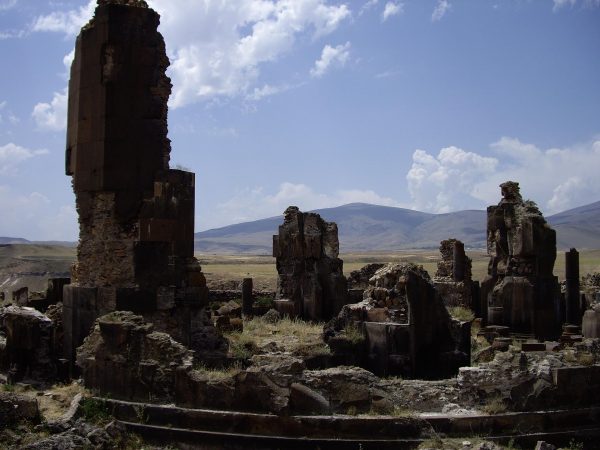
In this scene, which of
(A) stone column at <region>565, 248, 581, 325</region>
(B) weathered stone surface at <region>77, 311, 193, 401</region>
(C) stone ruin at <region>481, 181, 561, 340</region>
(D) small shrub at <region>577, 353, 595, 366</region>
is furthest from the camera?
(A) stone column at <region>565, 248, 581, 325</region>

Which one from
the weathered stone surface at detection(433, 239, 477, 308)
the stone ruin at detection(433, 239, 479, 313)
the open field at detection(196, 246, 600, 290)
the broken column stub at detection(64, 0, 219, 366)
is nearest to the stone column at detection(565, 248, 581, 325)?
the stone ruin at detection(433, 239, 479, 313)

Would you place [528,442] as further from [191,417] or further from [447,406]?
[191,417]

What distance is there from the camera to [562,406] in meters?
8.11

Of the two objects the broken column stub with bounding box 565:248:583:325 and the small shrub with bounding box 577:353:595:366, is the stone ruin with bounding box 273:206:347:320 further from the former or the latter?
the small shrub with bounding box 577:353:595:366

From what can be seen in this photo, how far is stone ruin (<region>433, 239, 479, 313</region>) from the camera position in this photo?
2269 centimetres

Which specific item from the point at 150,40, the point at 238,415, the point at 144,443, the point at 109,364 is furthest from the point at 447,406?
the point at 150,40

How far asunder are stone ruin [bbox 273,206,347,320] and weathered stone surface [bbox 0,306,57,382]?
10.3 meters

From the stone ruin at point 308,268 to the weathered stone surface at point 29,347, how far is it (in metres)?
10.3

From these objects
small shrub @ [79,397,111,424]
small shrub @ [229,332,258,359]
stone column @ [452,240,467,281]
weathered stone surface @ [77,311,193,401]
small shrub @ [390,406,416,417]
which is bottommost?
small shrub @ [79,397,111,424]

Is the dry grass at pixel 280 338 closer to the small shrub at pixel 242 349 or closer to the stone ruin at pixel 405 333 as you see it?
the small shrub at pixel 242 349

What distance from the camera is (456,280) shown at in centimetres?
2309

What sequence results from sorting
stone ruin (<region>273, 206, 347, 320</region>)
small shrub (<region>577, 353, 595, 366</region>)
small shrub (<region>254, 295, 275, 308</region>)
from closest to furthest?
small shrub (<region>577, 353, 595, 366</region>)
stone ruin (<region>273, 206, 347, 320</region>)
small shrub (<region>254, 295, 275, 308</region>)

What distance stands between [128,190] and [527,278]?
10661 mm

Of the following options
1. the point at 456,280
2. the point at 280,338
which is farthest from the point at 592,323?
the point at 456,280
